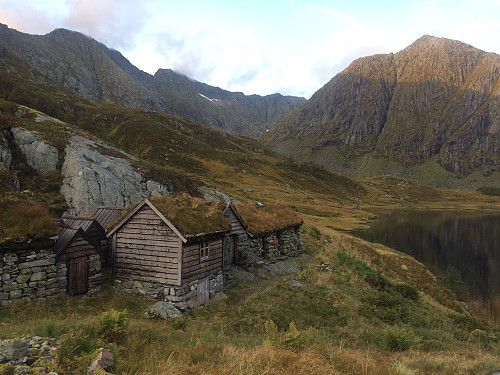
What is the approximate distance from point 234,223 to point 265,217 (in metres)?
6.46

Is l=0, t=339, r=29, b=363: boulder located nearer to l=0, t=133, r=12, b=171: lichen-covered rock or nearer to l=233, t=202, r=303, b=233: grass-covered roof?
l=233, t=202, r=303, b=233: grass-covered roof

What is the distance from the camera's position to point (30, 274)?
15727 mm

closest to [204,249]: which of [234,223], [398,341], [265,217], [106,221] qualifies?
[234,223]

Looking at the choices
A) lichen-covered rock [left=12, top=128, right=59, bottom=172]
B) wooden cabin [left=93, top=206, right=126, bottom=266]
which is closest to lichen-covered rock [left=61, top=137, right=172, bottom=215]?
lichen-covered rock [left=12, top=128, right=59, bottom=172]

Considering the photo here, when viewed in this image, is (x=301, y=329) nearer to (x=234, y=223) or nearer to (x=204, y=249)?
(x=204, y=249)

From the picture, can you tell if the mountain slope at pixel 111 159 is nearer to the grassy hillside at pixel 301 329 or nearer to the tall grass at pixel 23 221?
the tall grass at pixel 23 221

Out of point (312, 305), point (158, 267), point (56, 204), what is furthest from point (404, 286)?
point (56, 204)

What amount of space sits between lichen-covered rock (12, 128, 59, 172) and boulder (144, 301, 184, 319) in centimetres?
2577

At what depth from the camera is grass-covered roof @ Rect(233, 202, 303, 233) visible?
30.7 m

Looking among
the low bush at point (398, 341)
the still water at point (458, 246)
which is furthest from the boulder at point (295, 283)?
the still water at point (458, 246)

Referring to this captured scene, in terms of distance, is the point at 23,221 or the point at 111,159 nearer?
the point at 23,221

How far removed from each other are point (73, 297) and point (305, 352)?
14526mm

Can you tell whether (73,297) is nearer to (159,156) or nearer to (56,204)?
(56,204)

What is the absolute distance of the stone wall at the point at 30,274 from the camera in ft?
49.1
